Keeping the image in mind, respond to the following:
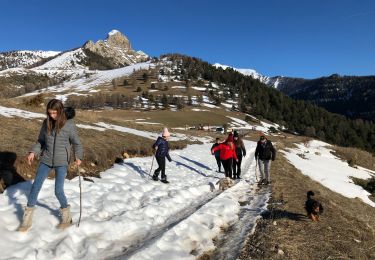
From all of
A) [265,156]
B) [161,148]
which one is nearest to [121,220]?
[161,148]

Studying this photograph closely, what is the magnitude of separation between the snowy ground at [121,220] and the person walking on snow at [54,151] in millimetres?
461

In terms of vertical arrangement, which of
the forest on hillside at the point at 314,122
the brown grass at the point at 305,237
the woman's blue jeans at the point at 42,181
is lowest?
the forest on hillside at the point at 314,122

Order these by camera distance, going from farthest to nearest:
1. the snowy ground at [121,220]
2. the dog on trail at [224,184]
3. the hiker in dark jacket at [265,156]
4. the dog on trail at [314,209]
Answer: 1. the hiker in dark jacket at [265,156]
2. the dog on trail at [224,184]
3. the dog on trail at [314,209]
4. the snowy ground at [121,220]

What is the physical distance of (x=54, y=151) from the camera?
8422mm

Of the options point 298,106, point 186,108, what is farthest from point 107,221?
point 298,106

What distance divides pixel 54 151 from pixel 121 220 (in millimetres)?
2556

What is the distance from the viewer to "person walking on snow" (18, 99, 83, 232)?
26.9ft

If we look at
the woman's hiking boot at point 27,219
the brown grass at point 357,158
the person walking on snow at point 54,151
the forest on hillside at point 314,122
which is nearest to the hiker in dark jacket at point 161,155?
the person walking on snow at point 54,151

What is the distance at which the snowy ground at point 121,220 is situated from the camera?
7762 mm

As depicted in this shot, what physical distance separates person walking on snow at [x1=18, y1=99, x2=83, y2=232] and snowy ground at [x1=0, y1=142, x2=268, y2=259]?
1.51 feet

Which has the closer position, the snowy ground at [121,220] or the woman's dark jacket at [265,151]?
the snowy ground at [121,220]

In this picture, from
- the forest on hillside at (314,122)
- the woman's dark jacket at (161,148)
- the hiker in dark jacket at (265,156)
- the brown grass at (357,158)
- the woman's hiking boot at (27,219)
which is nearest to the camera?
the woman's hiking boot at (27,219)

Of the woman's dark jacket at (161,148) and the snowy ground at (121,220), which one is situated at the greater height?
the woman's dark jacket at (161,148)

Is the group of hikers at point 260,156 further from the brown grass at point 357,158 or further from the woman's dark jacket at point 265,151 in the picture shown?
the brown grass at point 357,158
